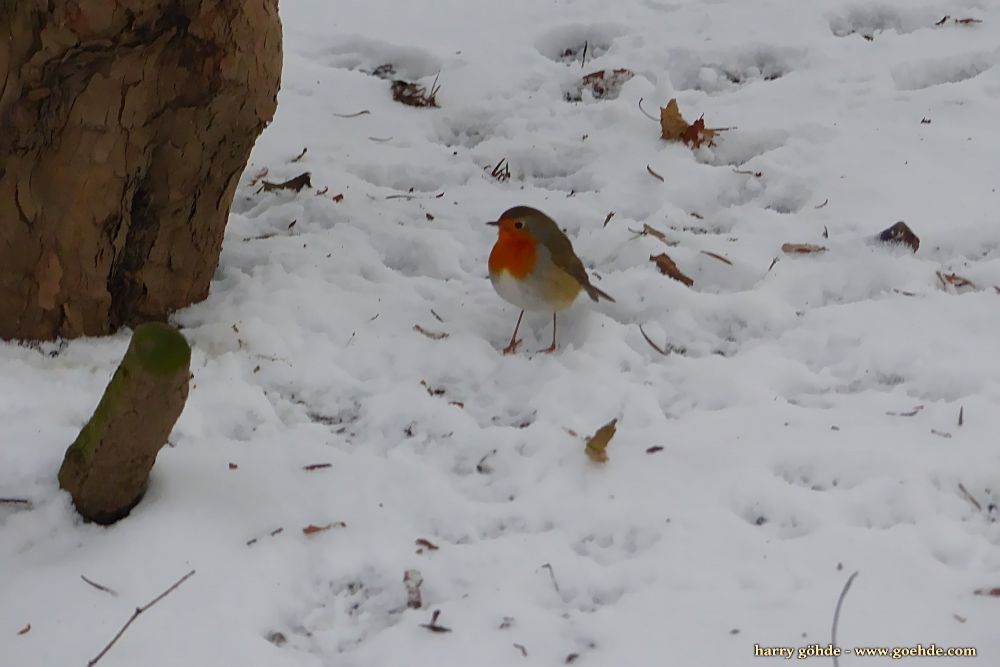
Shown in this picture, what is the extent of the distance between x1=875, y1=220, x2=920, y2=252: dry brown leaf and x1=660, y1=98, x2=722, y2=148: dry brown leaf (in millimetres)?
978

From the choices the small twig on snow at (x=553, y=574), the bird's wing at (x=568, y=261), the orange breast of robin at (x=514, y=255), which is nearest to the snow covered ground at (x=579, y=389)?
the small twig on snow at (x=553, y=574)

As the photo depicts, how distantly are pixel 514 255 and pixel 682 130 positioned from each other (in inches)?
58.6

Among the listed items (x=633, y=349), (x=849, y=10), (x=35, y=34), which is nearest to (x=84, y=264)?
(x=35, y=34)

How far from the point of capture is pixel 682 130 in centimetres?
428

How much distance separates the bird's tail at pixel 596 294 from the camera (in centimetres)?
331

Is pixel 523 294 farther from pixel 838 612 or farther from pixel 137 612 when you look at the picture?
pixel 137 612

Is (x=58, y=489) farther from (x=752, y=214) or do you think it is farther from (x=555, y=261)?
(x=752, y=214)

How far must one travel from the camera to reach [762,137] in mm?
4250

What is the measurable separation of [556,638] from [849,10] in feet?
13.8

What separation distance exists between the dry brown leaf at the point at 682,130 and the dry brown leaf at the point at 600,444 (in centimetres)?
201

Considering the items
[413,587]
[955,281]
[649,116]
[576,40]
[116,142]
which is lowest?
[413,587]

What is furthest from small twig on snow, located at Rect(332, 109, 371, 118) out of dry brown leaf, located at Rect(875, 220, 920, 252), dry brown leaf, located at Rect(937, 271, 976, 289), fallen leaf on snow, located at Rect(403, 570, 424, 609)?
fallen leaf on snow, located at Rect(403, 570, 424, 609)

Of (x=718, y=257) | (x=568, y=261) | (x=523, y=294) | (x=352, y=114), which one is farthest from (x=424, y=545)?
(x=352, y=114)

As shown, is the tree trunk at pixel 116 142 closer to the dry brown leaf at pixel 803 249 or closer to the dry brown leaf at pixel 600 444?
the dry brown leaf at pixel 600 444
